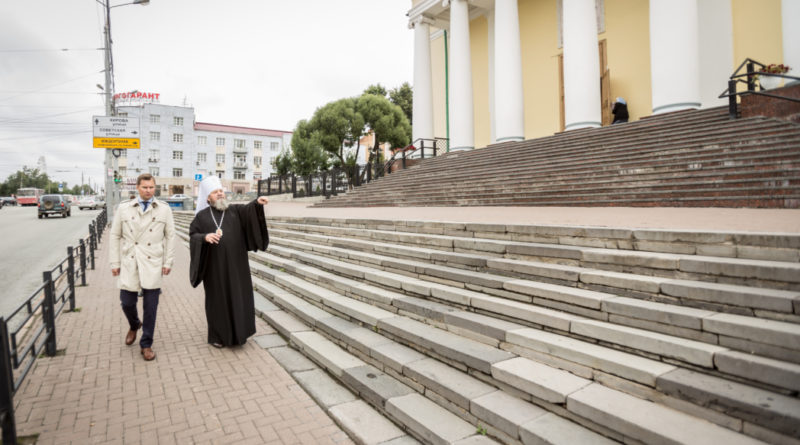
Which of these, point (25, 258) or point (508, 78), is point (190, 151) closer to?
point (25, 258)

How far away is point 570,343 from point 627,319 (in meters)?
0.43

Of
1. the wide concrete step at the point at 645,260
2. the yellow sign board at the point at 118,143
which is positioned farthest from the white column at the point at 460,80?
the wide concrete step at the point at 645,260

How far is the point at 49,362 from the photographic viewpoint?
4.26m

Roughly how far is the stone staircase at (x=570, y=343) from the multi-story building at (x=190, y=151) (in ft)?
187

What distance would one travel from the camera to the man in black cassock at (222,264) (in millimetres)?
4570

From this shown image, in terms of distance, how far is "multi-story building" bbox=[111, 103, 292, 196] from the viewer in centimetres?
6166

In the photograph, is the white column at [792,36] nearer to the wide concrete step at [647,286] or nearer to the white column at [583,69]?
the white column at [583,69]

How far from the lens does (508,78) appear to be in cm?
1708

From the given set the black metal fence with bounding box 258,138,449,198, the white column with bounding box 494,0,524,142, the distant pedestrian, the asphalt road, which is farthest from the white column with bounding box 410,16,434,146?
the asphalt road

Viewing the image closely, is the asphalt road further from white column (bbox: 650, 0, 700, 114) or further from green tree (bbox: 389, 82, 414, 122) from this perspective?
green tree (bbox: 389, 82, 414, 122)

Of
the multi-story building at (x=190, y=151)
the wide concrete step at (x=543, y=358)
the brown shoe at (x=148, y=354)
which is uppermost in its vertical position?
the multi-story building at (x=190, y=151)

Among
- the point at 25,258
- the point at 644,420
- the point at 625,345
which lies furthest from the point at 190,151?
the point at 644,420

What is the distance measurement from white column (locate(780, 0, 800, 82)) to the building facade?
0.02 metres

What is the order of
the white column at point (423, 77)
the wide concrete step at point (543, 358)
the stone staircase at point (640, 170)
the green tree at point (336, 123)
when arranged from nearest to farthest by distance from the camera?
the wide concrete step at point (543, 358) → the stone staircase at point (640, 170) → the white column at point (423, 77) → the green tree at point (336, 123)
